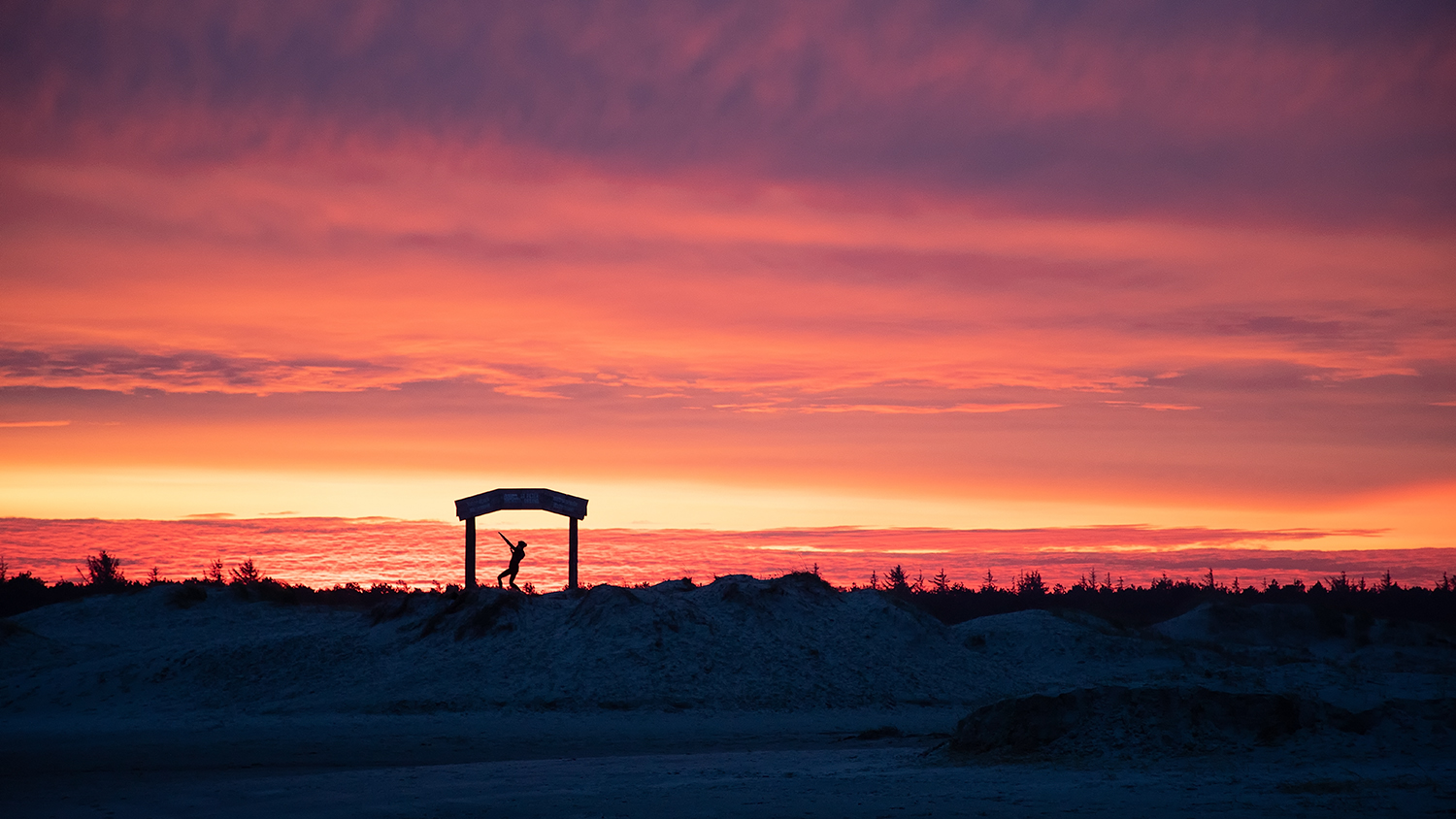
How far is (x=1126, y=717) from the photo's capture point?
1469 centimetres

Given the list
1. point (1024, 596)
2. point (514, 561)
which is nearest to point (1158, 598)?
point (1024, 596)

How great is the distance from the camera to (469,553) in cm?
3073

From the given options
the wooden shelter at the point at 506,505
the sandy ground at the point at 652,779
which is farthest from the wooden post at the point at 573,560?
the sandy ground at the point at 652,779

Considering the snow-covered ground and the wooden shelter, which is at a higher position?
the wooden shelter

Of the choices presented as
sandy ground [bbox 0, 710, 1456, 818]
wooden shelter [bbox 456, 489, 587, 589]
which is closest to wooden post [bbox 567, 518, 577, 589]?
wooden shelter [bbox 456, 489, 587, 589]

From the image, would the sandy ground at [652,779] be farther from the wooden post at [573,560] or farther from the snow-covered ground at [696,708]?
the wooden post at [573,560]

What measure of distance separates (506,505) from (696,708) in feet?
32.1

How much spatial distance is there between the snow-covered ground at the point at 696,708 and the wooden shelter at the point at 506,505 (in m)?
2.18

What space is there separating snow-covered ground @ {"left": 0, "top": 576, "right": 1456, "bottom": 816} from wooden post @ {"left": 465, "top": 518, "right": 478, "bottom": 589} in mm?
1787

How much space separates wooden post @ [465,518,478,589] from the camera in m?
30.5

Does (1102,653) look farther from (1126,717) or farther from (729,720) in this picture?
(1126,717)

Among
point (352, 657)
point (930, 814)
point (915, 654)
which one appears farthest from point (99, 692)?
point (930, 814)

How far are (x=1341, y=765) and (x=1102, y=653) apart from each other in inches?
640

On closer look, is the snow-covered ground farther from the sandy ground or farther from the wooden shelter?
the wooden shelter
